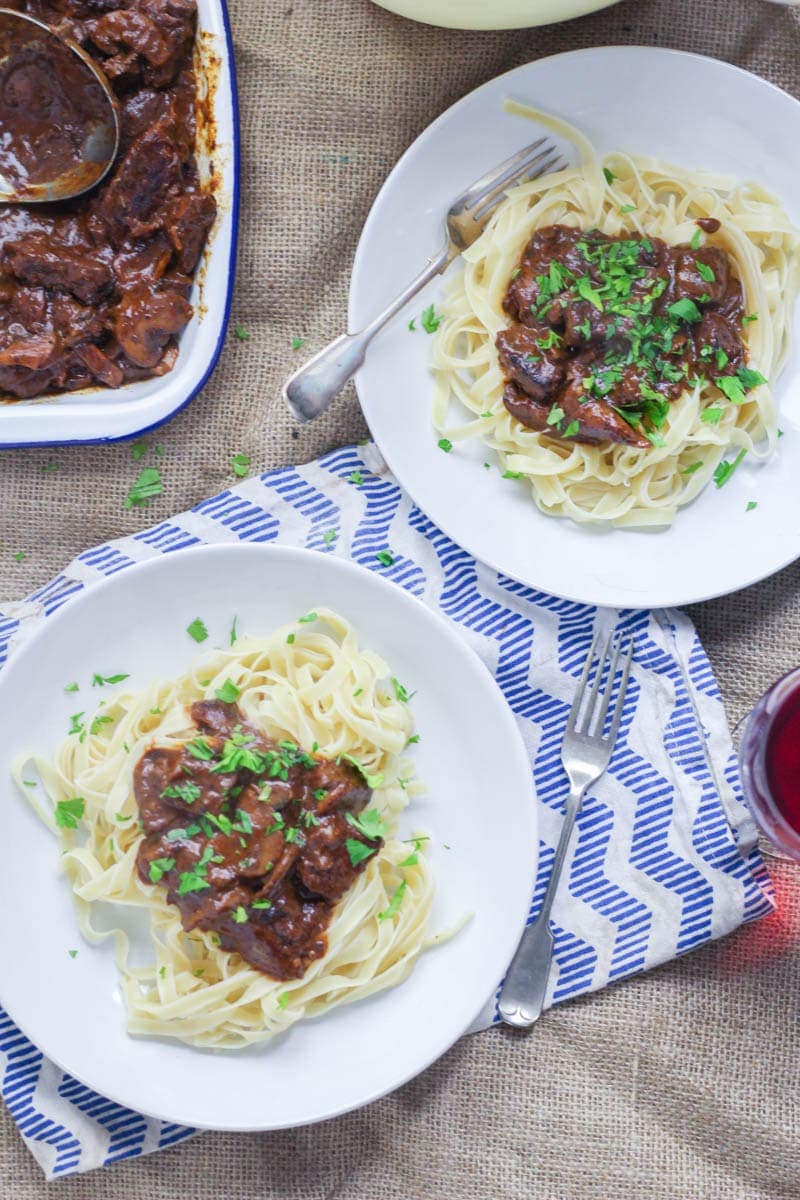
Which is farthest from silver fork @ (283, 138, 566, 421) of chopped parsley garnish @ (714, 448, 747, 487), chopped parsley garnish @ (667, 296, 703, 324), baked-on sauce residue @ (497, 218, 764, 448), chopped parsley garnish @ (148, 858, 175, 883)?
chopped parsley garnish @ (148, 858, 175, 883)

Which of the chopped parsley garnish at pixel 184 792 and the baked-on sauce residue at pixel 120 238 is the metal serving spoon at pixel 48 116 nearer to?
the baked-on sauce residue at pixel 120 238

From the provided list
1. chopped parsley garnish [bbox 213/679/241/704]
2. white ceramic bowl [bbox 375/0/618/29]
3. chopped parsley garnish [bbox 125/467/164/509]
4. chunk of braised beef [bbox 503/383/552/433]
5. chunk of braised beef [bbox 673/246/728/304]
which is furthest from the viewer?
chopped parsley garnish [bbox 125/467/164/509]

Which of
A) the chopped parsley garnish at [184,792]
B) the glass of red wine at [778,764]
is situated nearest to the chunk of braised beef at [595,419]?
the glass of red wine at [778,764]

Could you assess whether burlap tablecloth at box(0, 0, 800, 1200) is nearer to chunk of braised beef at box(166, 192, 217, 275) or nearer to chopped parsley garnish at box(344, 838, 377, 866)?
chunk of braised beef at box(166, 192, 217, 275)

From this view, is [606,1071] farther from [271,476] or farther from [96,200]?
[96,200]

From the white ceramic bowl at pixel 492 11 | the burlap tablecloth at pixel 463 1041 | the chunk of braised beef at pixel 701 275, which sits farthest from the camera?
the burlap tablecloth at pixel 463 1041

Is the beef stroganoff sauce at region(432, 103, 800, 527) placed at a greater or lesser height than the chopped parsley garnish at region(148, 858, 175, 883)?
greater
